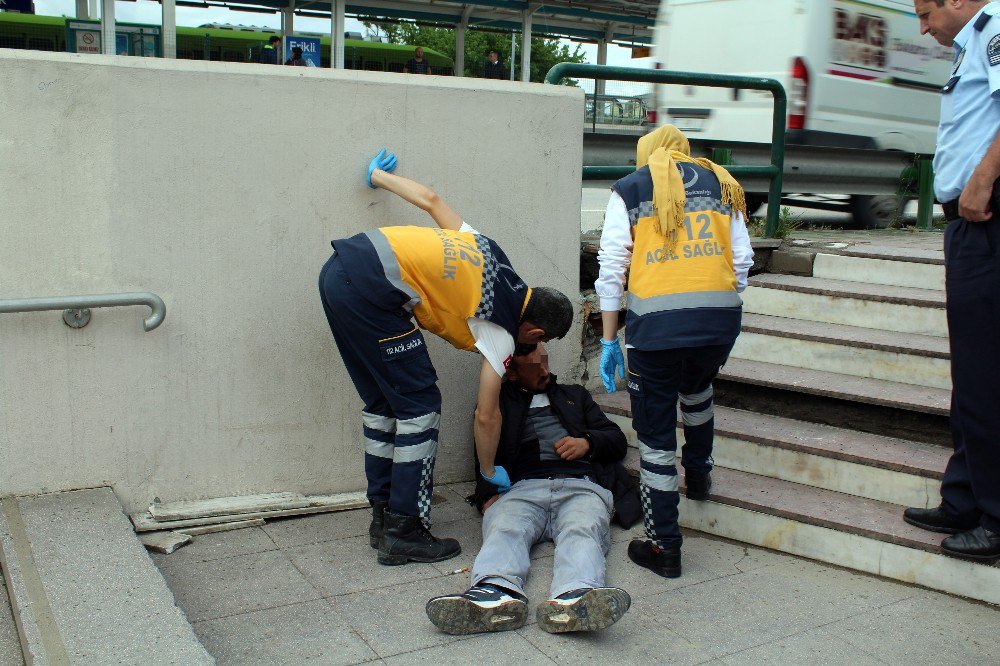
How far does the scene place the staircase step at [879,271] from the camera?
5.25m

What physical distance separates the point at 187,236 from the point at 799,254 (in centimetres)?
349

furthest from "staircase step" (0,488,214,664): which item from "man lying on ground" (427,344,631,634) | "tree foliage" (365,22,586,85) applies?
"tree foliage" (365,22,586,85)

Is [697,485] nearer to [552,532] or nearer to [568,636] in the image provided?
[552,532]

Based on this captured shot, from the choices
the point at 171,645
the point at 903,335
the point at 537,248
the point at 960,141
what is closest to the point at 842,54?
the point at 903,335

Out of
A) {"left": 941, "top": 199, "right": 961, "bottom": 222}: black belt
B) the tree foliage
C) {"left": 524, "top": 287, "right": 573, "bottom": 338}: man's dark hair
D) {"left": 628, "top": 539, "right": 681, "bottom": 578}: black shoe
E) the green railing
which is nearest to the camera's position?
{"left": 941, "top": 199, "right": 961, "bottom": 222}: black belt

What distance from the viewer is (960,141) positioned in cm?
344

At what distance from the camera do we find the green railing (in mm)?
5199

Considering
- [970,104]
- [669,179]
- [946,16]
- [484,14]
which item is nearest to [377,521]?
[669,179]

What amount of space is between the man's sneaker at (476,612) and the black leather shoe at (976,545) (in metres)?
1.59

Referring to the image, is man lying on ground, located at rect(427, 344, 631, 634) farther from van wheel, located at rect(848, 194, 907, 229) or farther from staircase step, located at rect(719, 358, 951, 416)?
van wheel, located at rect(848, 194, 907, 229)

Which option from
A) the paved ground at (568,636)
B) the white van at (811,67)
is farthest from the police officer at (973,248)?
the white van at (811,67)

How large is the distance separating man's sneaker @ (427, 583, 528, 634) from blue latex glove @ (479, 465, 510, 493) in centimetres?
80

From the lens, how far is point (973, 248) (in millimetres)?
3436

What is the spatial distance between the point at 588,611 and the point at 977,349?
1.69m
